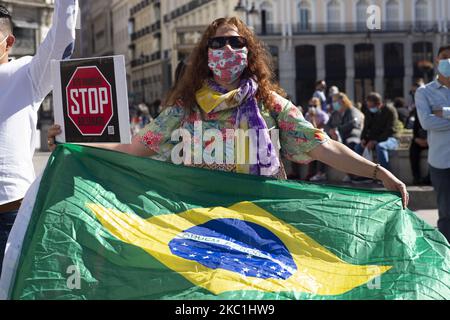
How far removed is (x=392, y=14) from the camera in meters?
79.0

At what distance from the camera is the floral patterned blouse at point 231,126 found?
4387mm

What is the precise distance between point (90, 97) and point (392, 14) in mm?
77301

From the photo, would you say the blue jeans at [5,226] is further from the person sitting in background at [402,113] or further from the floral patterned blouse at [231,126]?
the person sitting in background at [402,113]

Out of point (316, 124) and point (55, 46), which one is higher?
point (55, 46)

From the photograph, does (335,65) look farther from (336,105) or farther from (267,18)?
(336,105)

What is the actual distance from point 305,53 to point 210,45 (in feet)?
246

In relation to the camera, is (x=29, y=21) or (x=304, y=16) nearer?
(x=29, y=21)

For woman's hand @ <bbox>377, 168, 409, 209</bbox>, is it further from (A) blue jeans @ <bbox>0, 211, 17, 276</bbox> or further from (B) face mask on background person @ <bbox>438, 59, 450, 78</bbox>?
(B) face mask on background person @ <bbox>438, 59, 450, 78</bbox>

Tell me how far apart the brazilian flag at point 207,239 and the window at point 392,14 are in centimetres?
7582

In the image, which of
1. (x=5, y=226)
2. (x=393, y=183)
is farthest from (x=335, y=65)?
(x=5, y=226)

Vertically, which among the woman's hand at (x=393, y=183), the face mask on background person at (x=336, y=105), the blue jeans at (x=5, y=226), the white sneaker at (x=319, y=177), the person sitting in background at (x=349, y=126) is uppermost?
the woman's hand at (x=393, y=183)

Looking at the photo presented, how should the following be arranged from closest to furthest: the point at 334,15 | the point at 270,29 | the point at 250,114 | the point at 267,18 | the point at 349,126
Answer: the point at 250,114 → the point at 349,126 → the point at 267,18 → the point at 270,29 → the point at 334,15

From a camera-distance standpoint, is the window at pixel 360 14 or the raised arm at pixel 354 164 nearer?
the raised arm at pixel 354 164

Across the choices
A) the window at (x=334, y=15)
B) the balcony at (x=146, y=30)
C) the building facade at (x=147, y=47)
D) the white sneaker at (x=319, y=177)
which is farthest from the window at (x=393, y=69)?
the white sneaker at (x=319, y=177)
